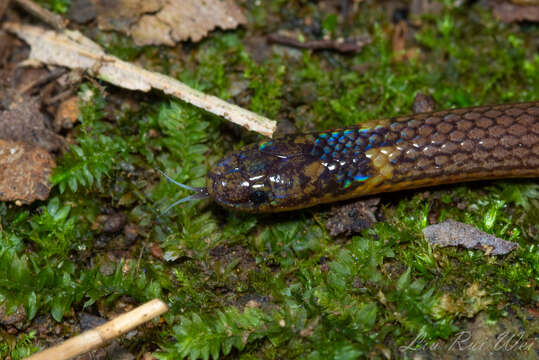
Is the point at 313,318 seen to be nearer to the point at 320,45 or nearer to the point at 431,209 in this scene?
the point at 431,209

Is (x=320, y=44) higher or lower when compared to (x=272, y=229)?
higher

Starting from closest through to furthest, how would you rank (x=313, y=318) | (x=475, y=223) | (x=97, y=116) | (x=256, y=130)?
(x=313, y=318)
(x=475, y=223)
(x=256, y=130)
(x=97, y=116)

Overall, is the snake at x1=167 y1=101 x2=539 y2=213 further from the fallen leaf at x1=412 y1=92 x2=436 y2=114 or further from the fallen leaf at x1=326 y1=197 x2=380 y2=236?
the fallen leaf at x1=412 y1=92 x2=436 y2=114

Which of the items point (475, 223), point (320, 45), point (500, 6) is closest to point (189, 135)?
point (320, 45)

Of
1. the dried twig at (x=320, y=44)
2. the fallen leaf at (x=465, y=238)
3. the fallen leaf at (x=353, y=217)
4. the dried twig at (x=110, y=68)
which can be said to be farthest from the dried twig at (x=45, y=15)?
the fallen leaf at (x=465, y=238)

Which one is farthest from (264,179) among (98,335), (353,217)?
(98,335)

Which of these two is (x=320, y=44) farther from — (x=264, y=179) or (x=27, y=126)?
(x=27, y=126)
